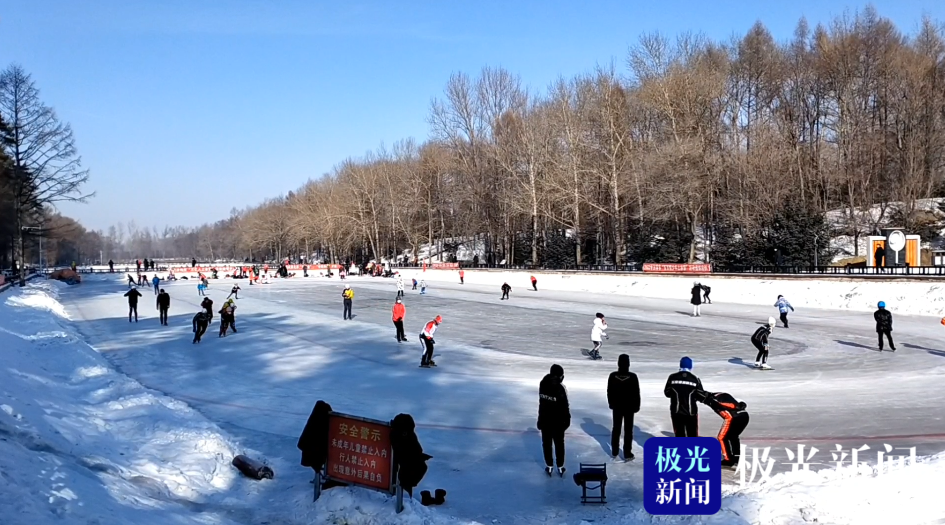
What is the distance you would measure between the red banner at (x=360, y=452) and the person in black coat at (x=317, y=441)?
65 mm

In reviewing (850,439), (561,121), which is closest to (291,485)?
(850,439)

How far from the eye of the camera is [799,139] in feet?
194

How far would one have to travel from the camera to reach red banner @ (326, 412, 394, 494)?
7.24 metres

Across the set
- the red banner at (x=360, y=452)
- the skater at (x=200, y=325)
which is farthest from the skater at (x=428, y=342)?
the red banner at (x=360, y=452)

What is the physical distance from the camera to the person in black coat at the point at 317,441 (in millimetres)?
7785

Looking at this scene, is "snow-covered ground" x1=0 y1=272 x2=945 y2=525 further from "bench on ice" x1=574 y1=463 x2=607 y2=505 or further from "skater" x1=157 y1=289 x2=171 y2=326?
"skater" x1=157 y1=289 x2=171 y2=326

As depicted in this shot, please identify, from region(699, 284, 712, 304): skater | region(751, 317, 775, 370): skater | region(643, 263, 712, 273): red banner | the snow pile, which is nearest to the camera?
the snow pile

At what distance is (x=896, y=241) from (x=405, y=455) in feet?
112

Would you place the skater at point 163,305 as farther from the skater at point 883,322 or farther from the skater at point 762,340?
the skater at point 883,322

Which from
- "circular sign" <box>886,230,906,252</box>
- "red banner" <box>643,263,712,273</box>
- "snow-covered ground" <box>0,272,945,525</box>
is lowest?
"snow-covered ground" <box>0,272,945,525</box>

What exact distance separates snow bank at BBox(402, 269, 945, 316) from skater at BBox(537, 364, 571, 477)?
83.7ft

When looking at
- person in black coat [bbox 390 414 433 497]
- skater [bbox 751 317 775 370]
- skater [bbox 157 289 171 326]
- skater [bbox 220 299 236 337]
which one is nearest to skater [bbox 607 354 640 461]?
person in black coat [bbox 390 414 433 497]

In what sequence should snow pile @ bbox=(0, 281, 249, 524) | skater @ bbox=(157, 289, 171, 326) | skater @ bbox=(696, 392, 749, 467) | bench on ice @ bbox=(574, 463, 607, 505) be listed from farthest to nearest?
1. skater @ bbox=(157, 289, 171, 326)
2. skater @ bbox=(696, 392, 749, 467)
3. bench on ice @ bbox=(574, 463, 607, 505)
4. snow pile @ bbox=(0, 281, 249, 524)

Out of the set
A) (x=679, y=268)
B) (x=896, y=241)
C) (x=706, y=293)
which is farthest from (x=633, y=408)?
(x=679, y=268)
